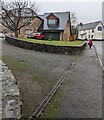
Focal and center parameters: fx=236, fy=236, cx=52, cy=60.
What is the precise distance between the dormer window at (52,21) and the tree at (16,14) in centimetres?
558

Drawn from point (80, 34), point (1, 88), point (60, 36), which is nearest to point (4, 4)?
point (60, 36)

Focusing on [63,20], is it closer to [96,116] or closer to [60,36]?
[60,36]

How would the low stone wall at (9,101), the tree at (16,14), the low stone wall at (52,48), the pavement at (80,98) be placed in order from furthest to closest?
the tree at (16,14), the low stone wall at (52,48), the pavement at (80,98), the low stone wall at (9,101)

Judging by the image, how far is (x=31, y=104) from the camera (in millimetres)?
8070

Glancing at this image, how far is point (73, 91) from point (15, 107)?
369cm

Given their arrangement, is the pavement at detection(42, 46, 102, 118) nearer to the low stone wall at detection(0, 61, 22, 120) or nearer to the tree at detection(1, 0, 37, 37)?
the low stone wall at detection(0, 61, 22, 120)

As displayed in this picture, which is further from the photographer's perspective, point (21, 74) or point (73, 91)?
point (21, 74)

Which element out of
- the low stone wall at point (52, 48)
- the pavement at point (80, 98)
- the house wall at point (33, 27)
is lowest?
the pavement at point (80, 98)

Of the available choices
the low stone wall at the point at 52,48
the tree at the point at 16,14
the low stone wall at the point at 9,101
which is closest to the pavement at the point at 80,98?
the low stone wall at the point at 9,101

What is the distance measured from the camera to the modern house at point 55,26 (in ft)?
173

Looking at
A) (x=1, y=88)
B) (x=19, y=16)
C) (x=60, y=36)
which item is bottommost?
(x=1, y=88)

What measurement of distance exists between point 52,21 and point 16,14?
10.1 meters

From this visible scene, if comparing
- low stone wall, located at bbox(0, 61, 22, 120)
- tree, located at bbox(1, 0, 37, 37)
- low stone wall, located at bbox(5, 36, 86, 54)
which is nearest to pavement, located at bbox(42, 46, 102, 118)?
low stone wall, located at bbox(0, 61, 22, 120)

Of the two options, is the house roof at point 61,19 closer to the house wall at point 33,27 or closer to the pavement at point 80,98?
the house wall at point 33,27
